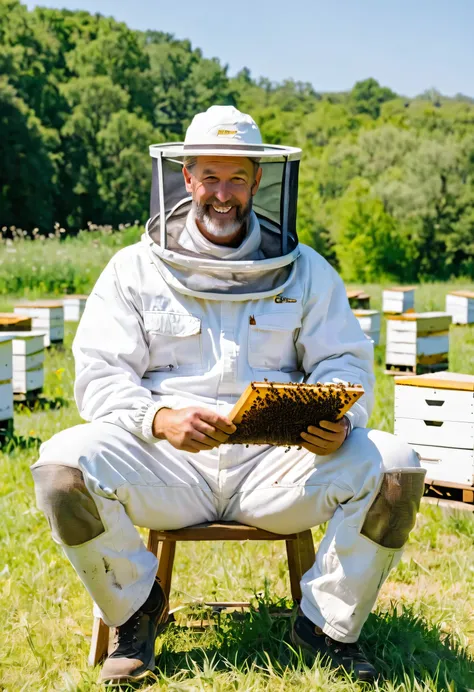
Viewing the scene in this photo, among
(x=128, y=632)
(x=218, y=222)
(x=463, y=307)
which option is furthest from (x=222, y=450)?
(x=463, y=307)

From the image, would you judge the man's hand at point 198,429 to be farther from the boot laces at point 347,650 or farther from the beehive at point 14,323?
the beehive at point 14,323

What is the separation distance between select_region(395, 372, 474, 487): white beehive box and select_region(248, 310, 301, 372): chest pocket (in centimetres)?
148

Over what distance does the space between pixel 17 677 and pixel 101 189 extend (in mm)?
43830

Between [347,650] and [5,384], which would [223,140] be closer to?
[347,650]

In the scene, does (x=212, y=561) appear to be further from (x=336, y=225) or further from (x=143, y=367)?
(x=336, y=225)

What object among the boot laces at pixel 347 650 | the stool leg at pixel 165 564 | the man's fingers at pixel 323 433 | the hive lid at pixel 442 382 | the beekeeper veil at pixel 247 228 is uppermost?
the beekeeper veil at pixel 247 228

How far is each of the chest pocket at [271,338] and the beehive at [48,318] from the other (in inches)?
246

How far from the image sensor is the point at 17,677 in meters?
2.73

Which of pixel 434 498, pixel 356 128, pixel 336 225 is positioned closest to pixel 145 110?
pixel 356 128

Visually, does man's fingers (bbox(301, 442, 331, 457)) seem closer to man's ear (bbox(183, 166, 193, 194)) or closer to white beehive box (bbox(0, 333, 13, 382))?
man's ear (bbox(183, 166, 193, 194))

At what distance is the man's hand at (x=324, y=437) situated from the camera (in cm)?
253

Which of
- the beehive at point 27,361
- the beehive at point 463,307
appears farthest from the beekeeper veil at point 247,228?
the beehive at point 463,307

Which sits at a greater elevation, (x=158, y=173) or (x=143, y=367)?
(x=158, y=173)

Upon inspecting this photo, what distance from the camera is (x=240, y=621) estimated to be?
3.05m
